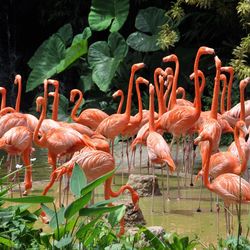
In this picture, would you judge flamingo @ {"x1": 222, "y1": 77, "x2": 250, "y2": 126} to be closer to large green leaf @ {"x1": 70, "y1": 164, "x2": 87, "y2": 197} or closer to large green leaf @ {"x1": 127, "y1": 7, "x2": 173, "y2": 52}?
large green leaf @ {"x1": 127, "y1": 7, "x2": 173, "y2": 52}

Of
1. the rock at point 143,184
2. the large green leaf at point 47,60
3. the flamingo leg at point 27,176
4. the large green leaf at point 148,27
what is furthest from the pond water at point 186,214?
the large green leaf at point 47,60

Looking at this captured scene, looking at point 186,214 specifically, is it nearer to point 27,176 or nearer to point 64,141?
point 64,141

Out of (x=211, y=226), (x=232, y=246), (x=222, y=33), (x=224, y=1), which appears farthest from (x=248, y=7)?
(x=232, y=246)

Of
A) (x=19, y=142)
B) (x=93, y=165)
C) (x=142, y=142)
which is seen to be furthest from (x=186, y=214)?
(x=19, y=142)

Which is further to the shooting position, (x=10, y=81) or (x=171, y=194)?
(x=10, y=81)

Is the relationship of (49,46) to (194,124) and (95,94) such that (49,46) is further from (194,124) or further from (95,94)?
(194,124)

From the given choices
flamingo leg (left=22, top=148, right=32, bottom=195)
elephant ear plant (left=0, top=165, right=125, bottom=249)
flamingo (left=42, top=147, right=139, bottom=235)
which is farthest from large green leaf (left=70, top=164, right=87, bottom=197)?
flamingo leg (left=22, top=148, right=32, bottom=195)

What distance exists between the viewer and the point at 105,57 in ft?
34.8

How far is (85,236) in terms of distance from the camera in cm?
218

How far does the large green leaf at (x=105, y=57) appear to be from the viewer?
10.4m

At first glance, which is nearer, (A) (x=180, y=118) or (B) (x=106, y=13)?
(A) (x=180, y=118)

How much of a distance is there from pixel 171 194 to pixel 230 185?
1791 millimetres

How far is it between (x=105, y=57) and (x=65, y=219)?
8.48 metres

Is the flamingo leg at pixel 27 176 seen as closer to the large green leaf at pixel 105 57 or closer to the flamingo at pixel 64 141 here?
the flamingo at pixel 64 141
